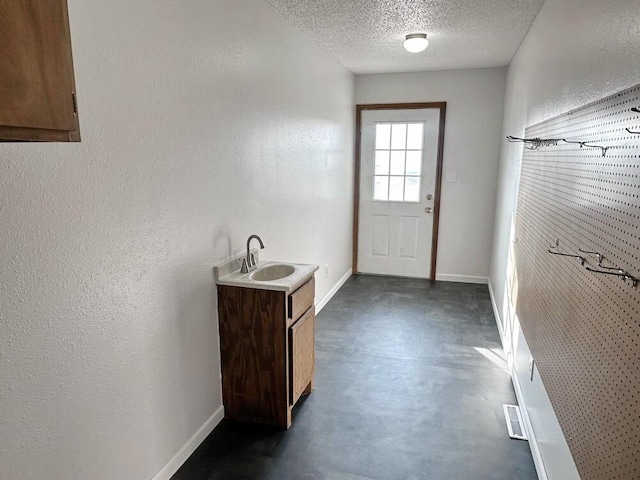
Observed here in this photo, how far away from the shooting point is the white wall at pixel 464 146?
4742 mm

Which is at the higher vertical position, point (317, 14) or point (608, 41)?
point (317, 14)

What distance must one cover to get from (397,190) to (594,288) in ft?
13.0

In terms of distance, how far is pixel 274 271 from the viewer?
105 inches

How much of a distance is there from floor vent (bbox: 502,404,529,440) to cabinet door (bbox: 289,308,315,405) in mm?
1204

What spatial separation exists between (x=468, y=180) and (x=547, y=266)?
123 inches

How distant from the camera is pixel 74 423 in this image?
1456mm

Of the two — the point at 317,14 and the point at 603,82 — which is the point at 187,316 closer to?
the point at 603,82

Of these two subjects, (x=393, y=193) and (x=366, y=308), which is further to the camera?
(x=393, y=193)

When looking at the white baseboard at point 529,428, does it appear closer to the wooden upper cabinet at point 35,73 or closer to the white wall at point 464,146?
the white wall at point 464,146

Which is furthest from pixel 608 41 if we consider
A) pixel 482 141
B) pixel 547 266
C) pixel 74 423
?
pixel 482 141

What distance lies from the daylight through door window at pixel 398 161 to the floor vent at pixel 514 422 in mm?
3037

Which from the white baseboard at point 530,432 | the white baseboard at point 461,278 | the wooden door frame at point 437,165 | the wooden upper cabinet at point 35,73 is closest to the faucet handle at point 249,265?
the wooden upper cabinet at point 35,73

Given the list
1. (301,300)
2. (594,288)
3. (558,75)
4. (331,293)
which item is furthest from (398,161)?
(594,288)

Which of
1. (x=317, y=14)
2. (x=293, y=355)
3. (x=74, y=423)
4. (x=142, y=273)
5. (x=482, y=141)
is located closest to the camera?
(x=74, y=423)
